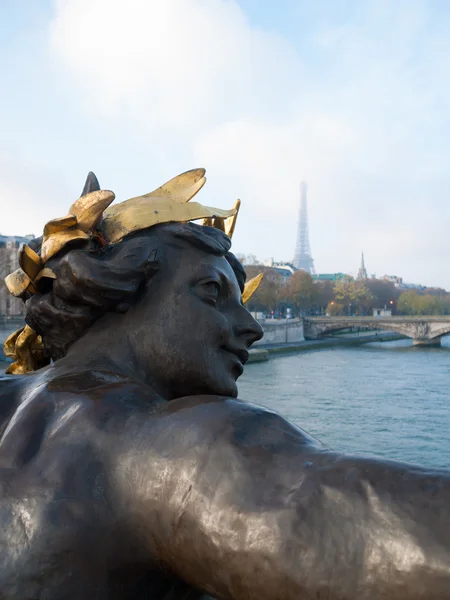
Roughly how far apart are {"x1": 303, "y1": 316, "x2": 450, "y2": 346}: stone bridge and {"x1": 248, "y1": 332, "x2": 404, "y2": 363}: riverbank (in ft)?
2.90

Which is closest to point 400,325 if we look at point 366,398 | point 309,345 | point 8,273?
point 309,345

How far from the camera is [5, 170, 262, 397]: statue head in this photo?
1.20 m

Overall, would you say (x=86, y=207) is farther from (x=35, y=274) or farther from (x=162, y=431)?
(x=162, y=431)

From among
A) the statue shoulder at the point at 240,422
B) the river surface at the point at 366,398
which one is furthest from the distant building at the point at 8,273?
the statue shoulder at the point at 240,422

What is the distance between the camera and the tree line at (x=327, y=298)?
45688 mm

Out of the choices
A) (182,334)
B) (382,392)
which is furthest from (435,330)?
(182,334)

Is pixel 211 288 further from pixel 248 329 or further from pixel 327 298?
pixel 327 298

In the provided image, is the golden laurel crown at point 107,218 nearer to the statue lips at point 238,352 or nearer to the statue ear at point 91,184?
the statue ear at point 91,184

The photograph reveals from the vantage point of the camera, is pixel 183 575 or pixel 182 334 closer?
pixel 183 575

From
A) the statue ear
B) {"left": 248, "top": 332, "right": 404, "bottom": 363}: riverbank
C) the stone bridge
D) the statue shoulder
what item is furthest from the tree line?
the statue shoulder

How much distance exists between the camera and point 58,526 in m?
0.84

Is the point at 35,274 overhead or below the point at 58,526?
overhead

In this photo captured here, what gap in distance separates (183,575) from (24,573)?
210 mm

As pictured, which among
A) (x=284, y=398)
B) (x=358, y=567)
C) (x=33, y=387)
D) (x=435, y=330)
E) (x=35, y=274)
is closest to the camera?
(x=358, y=567)
